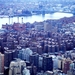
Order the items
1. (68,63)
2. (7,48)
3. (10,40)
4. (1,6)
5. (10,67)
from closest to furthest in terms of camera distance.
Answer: (10,67) → (68,63) → (7,48) → (10,40) → (1,6)

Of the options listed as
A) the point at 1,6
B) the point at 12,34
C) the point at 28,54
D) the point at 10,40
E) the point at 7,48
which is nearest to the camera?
the point at 28,54

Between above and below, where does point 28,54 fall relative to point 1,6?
below

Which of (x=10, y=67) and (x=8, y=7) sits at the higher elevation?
Answer: (x=8, y=7)

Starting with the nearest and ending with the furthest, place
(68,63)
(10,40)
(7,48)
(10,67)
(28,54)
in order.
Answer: (10,67), (68,63), (28,54), (7,48), (10,40)

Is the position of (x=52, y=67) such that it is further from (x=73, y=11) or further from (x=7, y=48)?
(x=73, y=11)

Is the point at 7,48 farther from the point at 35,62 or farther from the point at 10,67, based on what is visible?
the point at 10,67

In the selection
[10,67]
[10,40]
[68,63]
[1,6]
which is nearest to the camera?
[10,67]

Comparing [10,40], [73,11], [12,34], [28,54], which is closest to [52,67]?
[28,54]

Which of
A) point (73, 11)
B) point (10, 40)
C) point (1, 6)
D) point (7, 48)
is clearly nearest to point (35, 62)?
point (7, 48)

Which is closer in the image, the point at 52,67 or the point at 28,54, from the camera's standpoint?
the point at 52,67
